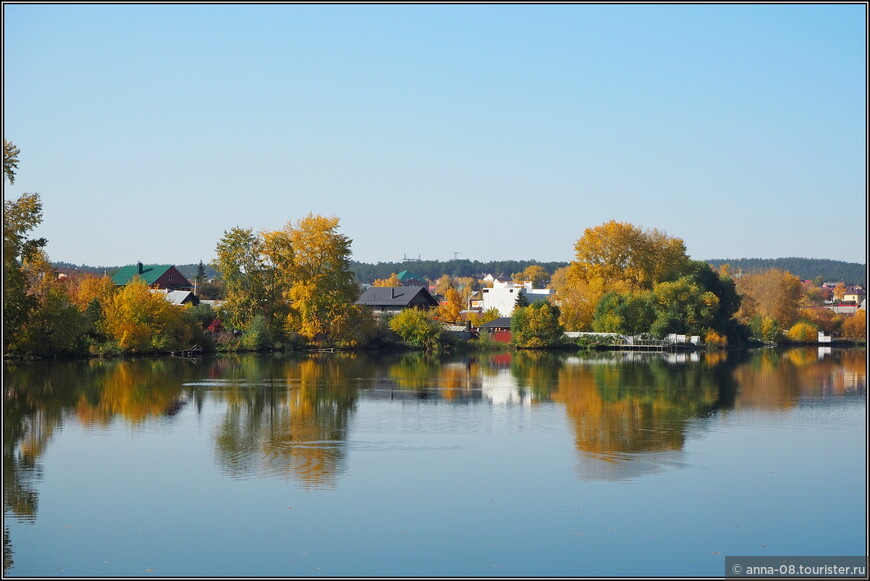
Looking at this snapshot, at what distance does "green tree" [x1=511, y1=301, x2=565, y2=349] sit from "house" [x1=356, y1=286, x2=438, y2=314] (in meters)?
9.01

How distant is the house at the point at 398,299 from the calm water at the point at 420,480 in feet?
126

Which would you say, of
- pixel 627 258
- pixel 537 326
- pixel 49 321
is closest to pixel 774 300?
pixel 627 258

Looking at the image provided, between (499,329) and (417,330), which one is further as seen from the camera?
(499,329)

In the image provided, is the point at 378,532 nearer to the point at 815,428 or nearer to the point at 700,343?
the point at 815,428

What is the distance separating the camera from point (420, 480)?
A: 53.7 ft

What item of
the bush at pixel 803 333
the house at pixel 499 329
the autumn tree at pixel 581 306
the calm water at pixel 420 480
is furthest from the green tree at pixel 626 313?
the calm water at pixel 420 480

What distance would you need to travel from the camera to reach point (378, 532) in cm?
1304

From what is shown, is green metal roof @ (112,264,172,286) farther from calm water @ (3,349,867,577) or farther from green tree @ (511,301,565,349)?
calm water @ (3,349,867,577)

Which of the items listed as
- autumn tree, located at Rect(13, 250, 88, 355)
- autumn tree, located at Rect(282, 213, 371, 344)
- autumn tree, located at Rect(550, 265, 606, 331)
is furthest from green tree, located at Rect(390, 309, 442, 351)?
autumn tree, located at Rect(13, 250, 88, 355)

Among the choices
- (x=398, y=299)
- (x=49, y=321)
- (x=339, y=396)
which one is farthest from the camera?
(x=398, y=299)

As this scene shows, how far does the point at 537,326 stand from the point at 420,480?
46945 mm

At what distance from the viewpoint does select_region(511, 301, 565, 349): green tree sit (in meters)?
62.8

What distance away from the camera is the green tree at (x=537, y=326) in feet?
206

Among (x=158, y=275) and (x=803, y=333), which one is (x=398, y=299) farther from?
(x=803, y=333)
